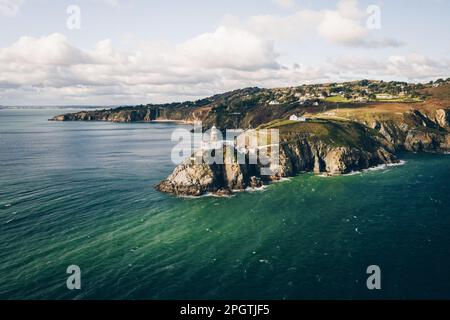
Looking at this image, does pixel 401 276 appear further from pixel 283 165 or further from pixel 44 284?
pixel 283 165

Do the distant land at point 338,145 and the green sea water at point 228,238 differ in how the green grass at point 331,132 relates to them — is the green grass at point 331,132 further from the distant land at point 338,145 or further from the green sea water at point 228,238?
the green sea water at point 228,238

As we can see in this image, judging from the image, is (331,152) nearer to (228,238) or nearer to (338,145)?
(338,145)

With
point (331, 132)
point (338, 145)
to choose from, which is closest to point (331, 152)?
point (338, 145)

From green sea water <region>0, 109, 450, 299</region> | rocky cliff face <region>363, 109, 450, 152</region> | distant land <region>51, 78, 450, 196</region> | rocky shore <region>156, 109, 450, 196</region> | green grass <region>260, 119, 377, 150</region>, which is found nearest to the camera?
green sea water <region>0, 109, 450, 299</region>

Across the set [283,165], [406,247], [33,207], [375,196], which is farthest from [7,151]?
[406,247]

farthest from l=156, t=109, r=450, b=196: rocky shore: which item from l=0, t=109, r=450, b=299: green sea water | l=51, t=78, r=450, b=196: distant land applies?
l=0, t=109, r=450, b=299: green sea water

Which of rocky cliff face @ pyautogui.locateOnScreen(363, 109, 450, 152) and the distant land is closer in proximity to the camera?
the distant land

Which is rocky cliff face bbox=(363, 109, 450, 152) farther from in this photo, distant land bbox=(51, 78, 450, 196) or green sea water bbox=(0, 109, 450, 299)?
green sea water bbox=(0, 109, 450, 299)

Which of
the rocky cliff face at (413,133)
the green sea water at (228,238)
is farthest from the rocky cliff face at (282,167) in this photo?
the rocky cliff face at (413,133)

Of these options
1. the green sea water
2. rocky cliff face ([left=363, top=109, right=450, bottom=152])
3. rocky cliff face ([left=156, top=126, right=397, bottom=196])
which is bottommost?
the green sea water
